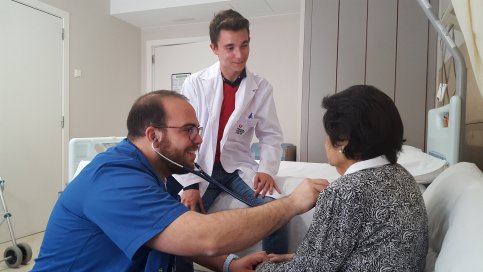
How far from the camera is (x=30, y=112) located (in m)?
3.07

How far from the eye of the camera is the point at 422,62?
2.85m

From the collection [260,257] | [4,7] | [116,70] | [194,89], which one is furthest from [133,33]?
[260,257]

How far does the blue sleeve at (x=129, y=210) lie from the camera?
753mm

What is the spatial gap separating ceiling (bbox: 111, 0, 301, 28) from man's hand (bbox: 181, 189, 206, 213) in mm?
2526

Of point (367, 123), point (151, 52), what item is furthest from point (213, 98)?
point (151, 52)

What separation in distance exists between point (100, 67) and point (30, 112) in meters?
0.95

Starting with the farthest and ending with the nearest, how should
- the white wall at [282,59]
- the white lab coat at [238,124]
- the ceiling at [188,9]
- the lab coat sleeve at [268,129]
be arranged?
the white wall at [282,59], the ceiling at [188,9], the lab coat sleeve at [268,129], the white lab coat at [238,124]

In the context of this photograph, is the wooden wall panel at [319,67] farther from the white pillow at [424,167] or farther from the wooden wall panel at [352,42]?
the white pillow at [424,167]

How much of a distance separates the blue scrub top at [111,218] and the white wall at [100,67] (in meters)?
2.89

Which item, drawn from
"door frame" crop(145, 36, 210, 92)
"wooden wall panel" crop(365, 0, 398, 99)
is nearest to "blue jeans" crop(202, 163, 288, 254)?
"wooden wall panel" crop(365, 0, 398, 99)

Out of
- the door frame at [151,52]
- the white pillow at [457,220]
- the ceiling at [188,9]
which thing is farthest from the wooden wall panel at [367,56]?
the white pillow at [457,220]

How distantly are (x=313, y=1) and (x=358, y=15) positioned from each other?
1.38 feet

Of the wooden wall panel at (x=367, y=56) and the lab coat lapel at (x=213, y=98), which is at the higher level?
the wooden wall panel at (x=367, y=56)

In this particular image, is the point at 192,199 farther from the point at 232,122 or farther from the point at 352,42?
the point at 352,42
